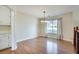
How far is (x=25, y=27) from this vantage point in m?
2.97

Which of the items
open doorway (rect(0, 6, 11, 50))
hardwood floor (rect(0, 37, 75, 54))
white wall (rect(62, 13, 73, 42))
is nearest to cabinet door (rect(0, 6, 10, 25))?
open doorway (rect(0, 6, 11, 50))

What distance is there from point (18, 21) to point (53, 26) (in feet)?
3.43

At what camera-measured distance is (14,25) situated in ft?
8.82

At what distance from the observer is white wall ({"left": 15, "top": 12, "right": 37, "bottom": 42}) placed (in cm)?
274

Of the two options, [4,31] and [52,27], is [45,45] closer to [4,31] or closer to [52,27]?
[52,27]

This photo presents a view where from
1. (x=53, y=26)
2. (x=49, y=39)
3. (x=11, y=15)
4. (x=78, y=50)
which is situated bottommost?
(x=78, y=50)

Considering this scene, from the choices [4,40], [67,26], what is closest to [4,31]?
[4,40]

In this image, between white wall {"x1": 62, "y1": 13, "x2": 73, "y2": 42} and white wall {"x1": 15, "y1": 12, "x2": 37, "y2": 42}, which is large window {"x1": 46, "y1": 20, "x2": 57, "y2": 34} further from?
white wall {"x1": 15, "y1": 12, "x2": 37, "y2": 42}

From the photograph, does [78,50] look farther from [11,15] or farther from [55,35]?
[11,15]

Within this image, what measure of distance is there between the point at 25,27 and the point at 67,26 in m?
1.23

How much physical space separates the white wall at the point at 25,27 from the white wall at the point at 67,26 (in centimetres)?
89

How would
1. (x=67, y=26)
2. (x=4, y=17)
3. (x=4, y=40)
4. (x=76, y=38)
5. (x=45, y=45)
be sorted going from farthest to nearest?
(x=4, y=40)
(x=4, y=17)
(x=45, y=45)
(x=67, y=26)
(x=76, y=38)

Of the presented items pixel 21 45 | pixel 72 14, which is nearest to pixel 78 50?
pixel 72 14
